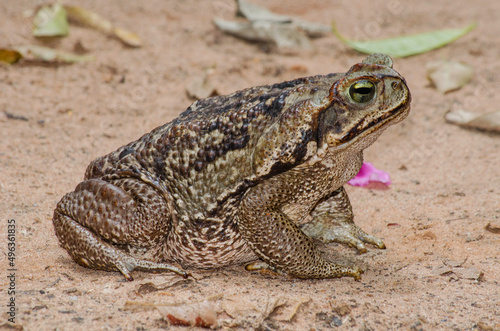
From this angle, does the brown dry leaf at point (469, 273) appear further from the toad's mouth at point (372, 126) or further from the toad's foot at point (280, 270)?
the toad's mouth at point (372, 126)

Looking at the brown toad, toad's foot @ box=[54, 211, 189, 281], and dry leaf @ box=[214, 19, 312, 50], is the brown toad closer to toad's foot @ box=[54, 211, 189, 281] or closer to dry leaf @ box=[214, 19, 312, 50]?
toad's foot @ box=[54, 211, 189, 281]

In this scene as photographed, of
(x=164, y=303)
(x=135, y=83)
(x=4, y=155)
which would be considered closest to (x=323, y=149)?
(x=164, y=303)

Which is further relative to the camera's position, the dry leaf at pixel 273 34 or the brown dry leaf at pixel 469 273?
the dry leaf at pixel 273 34

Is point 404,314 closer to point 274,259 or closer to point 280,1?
point 274,259

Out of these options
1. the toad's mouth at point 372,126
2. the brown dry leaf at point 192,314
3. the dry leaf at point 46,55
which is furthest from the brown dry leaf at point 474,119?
the dry leaf at point 46,55

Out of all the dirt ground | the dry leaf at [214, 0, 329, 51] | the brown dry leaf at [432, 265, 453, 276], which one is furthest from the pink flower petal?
the dry leaf at [214, 0, 329, 51]

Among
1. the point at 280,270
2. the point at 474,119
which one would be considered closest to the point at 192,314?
the point at 280,270

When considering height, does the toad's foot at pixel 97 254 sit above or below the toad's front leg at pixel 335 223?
below
